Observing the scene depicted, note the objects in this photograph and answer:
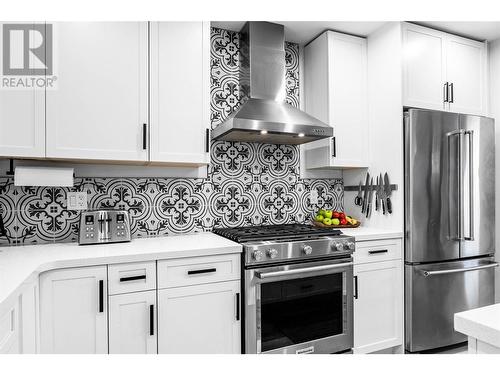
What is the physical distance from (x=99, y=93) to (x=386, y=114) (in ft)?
6.70

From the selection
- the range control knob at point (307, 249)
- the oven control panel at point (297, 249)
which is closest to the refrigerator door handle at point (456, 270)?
the oven control panel at point (297, 249)

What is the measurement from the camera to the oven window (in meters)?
1.96

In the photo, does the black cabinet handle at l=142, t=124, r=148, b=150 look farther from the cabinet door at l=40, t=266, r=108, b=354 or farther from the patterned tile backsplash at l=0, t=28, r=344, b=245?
the cabinet door at l=40, t=266, r=108, b=354

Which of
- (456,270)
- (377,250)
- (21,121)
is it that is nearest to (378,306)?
(377,250)

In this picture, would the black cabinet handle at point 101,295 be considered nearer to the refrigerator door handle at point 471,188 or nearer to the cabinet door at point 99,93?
the cabinet door at point 99,93

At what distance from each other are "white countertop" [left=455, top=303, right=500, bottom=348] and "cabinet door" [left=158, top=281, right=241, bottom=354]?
4.14 ft

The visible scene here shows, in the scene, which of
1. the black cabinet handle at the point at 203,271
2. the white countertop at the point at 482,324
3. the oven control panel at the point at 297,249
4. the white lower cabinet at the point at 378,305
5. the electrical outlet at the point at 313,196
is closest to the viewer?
the white countertop at the point at 482,324

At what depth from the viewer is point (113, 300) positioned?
1.65m

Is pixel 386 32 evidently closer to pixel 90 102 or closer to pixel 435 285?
pixel 435 285

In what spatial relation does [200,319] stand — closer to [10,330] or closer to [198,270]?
[198,270]

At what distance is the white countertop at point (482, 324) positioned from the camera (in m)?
0.74

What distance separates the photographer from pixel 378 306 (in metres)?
2.33
